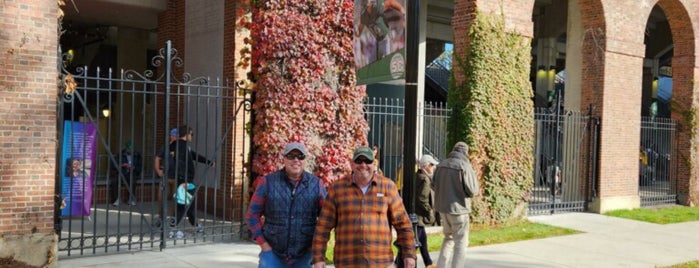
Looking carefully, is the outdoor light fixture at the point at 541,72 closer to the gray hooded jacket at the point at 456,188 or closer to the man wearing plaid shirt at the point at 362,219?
the gray hooded jacket at the point at 456,188

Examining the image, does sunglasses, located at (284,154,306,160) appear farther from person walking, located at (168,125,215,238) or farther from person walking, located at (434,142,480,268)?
person walking, located at (168,125,215,238)

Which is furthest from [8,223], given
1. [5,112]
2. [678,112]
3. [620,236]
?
[678,112]

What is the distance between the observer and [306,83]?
905 cm

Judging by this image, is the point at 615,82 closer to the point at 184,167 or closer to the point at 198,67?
the point at 198,67

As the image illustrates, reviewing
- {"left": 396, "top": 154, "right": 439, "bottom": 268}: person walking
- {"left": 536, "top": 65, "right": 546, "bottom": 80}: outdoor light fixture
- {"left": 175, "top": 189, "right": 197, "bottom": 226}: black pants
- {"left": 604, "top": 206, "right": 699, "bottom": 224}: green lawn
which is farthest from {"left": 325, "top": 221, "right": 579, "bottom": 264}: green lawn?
Result: {"left": 536, "top": 65, "right": 546, "bottom": 80}: outdoor light fixture

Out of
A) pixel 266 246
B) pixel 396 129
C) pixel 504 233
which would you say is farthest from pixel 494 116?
pixel 266 246

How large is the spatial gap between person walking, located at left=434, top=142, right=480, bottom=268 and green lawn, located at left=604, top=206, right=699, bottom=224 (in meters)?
8.21

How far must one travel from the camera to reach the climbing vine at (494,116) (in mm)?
11445

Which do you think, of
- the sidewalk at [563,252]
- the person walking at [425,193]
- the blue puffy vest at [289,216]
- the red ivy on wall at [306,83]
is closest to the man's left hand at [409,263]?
the blue puffy vest at [289,216]

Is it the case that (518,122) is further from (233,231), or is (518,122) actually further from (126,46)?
(126,46)

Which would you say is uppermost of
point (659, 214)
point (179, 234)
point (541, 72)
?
point (541, 72)

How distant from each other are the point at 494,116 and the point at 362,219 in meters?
7.76

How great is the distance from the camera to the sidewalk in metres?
7.78

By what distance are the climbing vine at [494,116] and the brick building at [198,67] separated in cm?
40
